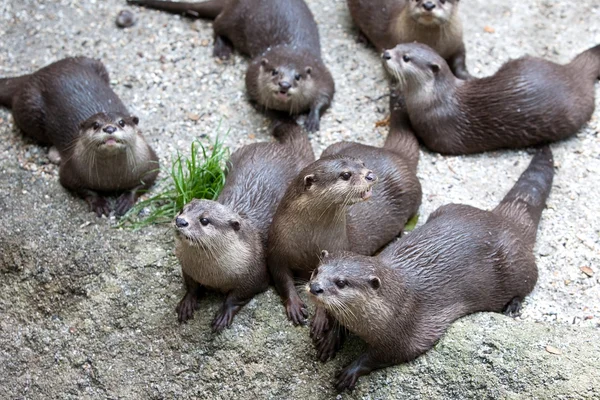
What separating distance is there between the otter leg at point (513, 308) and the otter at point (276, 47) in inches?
60.2

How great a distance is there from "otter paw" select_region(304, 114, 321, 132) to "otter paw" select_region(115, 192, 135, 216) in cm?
104

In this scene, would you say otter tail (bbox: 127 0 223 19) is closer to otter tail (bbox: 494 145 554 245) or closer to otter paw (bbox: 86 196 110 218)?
otter paw (bbox: 86 196 110 218)

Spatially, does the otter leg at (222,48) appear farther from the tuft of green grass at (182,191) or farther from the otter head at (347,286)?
the otter head at (347,286)

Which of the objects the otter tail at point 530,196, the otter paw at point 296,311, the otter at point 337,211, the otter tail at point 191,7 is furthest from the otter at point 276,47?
the otter paw at point 296,311

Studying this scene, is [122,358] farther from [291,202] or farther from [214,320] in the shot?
[291,202]

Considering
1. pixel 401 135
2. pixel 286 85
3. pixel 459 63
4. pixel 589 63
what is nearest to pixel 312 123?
pixel 286 85

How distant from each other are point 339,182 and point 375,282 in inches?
17.6

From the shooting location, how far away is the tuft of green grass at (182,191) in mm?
4071

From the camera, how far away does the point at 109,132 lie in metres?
3.98

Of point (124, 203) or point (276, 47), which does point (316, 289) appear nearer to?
point (124, 203)

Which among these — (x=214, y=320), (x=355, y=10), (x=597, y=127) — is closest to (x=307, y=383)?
(x=214, y=320)

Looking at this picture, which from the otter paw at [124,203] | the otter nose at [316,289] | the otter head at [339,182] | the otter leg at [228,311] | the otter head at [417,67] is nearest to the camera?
the otter nose at [316,289]

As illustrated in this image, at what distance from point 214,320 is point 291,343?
36 cm

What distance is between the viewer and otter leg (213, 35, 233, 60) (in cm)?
507
